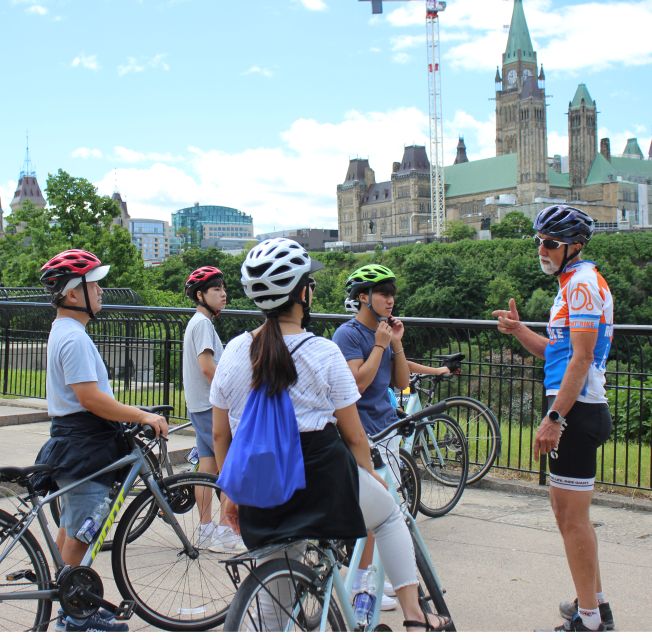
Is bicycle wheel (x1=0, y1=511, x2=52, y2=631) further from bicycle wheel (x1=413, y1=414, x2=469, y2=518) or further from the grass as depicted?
the grass

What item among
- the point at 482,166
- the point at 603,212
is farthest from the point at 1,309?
the point at 482,166

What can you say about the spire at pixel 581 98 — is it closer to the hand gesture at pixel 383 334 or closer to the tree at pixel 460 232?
the tree at pixel 460 232

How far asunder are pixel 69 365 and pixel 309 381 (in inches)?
62.8

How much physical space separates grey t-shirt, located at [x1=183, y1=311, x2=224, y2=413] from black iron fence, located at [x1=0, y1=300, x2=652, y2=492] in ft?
8.28

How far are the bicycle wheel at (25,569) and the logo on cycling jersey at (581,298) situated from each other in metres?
2.69

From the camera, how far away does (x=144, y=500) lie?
4.43 m

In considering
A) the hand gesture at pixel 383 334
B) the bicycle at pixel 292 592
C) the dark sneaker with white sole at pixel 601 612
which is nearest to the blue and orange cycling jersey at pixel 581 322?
the hand gesture at pixel 383 334

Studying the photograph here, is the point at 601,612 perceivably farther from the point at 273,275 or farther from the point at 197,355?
the point at 197,355

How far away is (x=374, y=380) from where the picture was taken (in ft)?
16.4

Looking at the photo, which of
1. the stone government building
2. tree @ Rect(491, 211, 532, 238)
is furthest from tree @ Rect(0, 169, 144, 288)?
the stone government building

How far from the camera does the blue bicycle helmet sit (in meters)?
4.18

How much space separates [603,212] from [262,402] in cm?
17193

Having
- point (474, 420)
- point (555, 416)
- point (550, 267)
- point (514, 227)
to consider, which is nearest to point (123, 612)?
point (555, 416)
